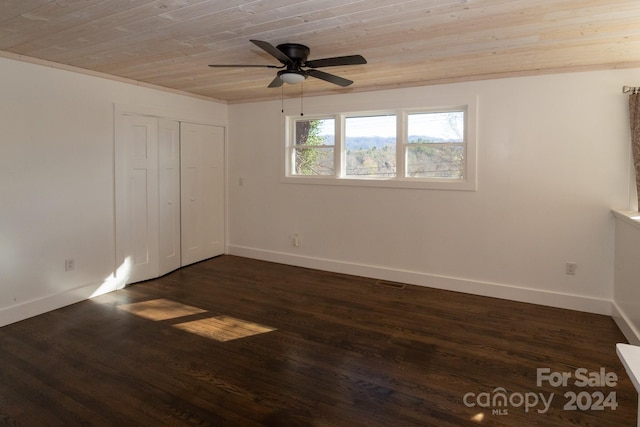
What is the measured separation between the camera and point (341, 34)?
2.78 metres

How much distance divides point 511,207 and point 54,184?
4623 mm

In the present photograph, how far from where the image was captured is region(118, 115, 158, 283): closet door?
436cm

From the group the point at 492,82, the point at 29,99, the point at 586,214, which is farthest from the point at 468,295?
the point at 29,99

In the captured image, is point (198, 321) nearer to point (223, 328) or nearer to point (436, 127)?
point (223, 328)

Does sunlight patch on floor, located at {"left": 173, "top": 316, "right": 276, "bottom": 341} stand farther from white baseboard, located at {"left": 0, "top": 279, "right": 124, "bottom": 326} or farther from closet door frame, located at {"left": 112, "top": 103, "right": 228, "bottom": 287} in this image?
closet door frame, located at {"left": 112, "top": 103, "right": 228, "bottom": 287}

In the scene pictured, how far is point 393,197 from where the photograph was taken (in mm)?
4625

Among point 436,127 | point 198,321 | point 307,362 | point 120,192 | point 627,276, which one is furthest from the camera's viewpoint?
point 436,127

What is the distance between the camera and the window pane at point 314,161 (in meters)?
5.17

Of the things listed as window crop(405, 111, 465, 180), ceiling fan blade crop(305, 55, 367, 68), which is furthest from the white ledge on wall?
ceiling fan blade crop(305, 55, 367, 68)

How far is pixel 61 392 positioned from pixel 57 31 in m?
2.52

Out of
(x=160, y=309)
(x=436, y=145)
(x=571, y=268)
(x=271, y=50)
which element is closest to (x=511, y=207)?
(x=571, y=268)

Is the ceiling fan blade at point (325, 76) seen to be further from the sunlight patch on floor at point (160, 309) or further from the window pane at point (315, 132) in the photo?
the sunlight patch on floor at point (160, 309)

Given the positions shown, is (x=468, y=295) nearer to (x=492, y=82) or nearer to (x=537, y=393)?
(x=537, y=393)

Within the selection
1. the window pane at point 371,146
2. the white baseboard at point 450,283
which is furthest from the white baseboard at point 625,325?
the window pane at point 371,146
